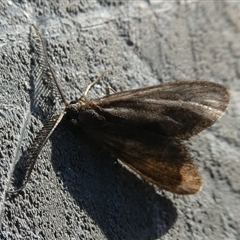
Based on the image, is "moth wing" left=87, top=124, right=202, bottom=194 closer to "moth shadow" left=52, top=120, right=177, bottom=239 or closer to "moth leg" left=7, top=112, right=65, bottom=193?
"moth shadow" left=52, top=120, right=177, bottom=239

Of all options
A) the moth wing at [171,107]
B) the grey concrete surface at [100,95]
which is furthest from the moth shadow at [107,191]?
the moth wing at [171,107]

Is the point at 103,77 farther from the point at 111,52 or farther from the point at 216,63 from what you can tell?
the point at 216,63

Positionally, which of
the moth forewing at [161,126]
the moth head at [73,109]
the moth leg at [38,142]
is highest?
the moth forewing at [161,126]

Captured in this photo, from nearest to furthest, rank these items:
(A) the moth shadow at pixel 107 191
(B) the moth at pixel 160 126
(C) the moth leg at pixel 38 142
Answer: (C) the moth leg at pixel 38 142 → (A) the moth shadow at pixel 107 191 → (B) the moth at pixel 160 126

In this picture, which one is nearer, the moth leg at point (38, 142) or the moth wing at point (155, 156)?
the moth leg at point (38, 142)

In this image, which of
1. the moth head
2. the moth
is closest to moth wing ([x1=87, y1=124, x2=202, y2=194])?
the moth

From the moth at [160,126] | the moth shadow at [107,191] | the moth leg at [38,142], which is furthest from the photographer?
the moth at [160,126]

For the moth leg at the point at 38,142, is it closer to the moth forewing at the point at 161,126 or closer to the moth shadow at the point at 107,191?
the moth shadow at the point at 107,191
